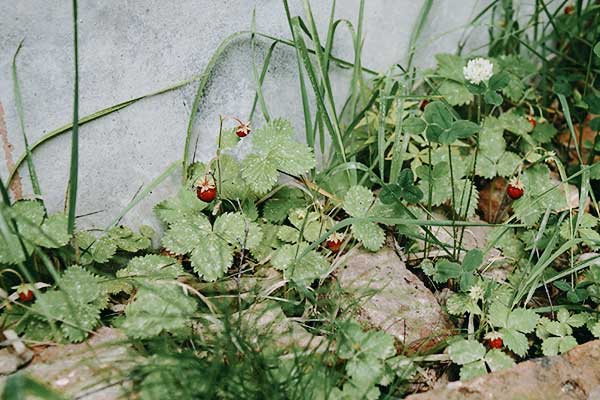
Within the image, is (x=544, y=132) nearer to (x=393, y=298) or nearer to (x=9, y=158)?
(x=393, y=298)

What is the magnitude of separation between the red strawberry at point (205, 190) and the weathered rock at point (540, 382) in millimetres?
753

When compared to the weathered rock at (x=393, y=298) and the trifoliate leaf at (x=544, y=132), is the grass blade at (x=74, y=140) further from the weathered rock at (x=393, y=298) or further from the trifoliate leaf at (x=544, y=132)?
the trifoliate leaf at (x=544, y=132)

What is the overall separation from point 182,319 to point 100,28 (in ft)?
2.51

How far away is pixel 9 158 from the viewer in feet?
5.69

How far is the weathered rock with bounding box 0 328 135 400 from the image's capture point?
5.00ft

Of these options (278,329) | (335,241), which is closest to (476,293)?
(335,241)

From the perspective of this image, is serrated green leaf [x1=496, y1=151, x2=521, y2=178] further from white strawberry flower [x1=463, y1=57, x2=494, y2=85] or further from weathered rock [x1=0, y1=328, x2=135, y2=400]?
weathered rock [x1=0, y1=328, x2=135, y2=400]

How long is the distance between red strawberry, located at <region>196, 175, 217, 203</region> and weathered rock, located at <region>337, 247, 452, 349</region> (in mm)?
441

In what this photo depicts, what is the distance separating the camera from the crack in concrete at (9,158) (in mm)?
1698

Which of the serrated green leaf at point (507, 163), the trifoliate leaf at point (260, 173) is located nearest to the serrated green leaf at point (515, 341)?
the serrated green leaf at point (507, 163)

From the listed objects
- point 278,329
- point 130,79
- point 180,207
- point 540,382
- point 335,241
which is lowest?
point 540,382

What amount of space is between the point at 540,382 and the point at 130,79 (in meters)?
1.31

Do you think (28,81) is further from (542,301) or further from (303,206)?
(542,301)

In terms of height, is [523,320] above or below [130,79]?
below
